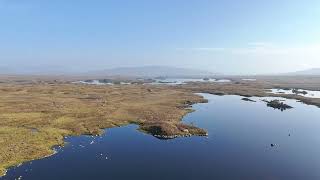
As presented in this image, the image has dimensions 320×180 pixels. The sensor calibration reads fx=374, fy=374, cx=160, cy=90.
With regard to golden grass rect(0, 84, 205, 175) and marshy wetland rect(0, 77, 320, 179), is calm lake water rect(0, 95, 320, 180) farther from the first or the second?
golden grass rect(0, 84, 205, 175)

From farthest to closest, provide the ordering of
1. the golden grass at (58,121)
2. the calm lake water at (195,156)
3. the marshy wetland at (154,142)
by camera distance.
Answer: the golden grass at (58,121) < the marshy wetland at (154,142) < the calm lake water at (195,156)

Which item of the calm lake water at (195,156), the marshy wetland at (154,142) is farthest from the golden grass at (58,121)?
the calm lake water at (195,156)

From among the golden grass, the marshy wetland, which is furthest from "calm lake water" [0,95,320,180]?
the golden grass

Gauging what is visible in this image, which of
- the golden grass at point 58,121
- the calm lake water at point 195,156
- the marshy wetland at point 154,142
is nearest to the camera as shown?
the calm lake water at point 195,156

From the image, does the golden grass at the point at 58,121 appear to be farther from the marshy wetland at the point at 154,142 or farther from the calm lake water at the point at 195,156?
the calm lake water at the point at 195,156

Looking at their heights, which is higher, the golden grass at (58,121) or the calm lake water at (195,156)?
the golden grass at (58,121)

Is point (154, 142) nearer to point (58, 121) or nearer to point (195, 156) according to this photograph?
point (195, 156)

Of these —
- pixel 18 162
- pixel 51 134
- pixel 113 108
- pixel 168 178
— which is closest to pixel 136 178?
pixel 168 178
